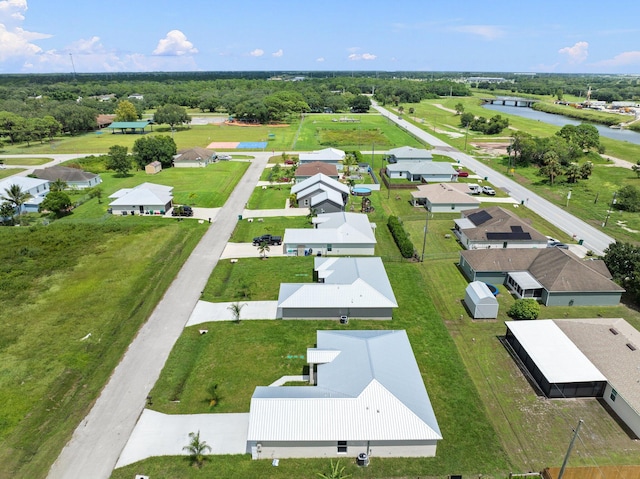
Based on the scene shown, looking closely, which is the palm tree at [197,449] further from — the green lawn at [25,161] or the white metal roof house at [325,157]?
the green lawn at [25,161]

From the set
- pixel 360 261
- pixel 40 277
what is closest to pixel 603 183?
pixel 360 261

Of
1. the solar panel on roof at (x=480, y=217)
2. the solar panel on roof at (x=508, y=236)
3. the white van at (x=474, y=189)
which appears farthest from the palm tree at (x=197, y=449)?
the white van at (x=474, y=189)

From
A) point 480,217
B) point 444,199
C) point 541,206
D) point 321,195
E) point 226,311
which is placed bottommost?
point 226,311

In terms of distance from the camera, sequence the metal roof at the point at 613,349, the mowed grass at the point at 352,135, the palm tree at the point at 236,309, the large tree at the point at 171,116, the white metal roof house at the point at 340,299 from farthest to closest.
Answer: the large tree at the point at 171,116 < the mowed grass at the point at 352,135 < the palm tree at the point at 236,309 < the white metal roof house at the point at 340,299 < the metal roof at the point at 613,349

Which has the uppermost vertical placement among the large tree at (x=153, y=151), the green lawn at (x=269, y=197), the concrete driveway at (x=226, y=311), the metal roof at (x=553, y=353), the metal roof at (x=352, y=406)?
the large tree at (x=153, y=151)

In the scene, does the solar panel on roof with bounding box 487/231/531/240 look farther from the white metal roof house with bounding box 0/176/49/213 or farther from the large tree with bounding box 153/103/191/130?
the large tree with bounding box 153/103/191/130

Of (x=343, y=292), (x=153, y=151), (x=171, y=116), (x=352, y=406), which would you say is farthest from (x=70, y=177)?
(x=352, y=406)

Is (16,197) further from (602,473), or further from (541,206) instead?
(541,206)
